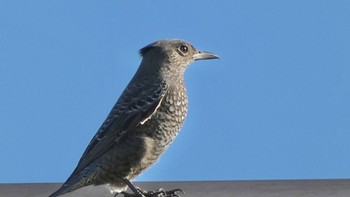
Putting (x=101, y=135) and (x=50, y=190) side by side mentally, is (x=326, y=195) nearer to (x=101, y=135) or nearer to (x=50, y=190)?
(x=101, y=135)

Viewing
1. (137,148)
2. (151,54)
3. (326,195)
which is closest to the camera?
(326,195)

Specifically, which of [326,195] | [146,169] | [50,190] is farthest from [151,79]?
[326,195]

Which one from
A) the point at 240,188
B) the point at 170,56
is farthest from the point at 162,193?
the point at 170,56

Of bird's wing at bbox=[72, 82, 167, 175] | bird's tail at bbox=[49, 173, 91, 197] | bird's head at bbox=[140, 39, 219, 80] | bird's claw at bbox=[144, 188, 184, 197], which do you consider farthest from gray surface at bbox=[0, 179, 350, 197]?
bird's head at bbox=[140, 39, 219, 80]

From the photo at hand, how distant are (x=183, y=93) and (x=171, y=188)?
81cm

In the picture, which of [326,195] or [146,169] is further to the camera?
[146,169]

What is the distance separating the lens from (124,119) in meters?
6.37

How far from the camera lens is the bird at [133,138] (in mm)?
6273

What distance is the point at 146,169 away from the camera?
21.1 feet

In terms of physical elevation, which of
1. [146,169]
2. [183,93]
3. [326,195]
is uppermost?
[183,93]

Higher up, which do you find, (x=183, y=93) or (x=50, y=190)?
(x=183, y=93)

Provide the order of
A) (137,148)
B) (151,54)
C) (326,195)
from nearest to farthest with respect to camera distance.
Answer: (326,195), (137,148), (151,54)

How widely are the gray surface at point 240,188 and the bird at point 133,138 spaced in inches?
9.8

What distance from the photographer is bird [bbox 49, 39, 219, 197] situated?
6273 millimetres
